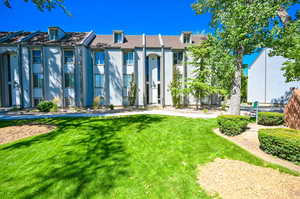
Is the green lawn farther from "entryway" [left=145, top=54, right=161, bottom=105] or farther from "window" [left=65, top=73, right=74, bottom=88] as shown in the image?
"entryway" [left=145, top=54, right=161, bottom=105]

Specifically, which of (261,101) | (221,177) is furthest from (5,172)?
(261,101)

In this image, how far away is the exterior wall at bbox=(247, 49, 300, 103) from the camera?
2011 cm

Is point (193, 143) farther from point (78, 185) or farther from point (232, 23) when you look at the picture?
point (232, 23)

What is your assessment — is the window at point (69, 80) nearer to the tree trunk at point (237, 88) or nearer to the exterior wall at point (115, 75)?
the exterior wall at point (115, 75)

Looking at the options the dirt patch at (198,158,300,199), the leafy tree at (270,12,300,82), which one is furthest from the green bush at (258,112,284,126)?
the dirt patch at (198,158,300,199)

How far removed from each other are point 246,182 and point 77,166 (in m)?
5.13

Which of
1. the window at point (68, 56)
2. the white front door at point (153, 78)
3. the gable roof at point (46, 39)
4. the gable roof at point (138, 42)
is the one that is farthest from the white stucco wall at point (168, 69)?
the window at point (68, 56)

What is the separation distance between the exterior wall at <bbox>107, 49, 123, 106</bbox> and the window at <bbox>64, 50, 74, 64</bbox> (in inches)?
191

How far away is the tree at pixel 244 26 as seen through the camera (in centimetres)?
782

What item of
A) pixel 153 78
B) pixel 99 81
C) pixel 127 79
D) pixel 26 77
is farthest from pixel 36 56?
pixel 153 78

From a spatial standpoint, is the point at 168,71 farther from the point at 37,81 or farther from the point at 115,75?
the point at 37,81

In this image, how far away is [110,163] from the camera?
442 cm

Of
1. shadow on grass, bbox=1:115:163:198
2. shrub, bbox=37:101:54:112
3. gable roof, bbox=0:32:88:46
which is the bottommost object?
shadow on grass, bbox=1:115:163:198

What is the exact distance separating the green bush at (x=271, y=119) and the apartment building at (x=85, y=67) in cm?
1119
